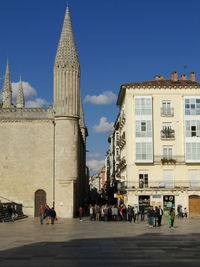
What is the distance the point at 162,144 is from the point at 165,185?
4.34 m

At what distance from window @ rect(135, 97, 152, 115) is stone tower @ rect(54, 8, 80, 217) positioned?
823 cm

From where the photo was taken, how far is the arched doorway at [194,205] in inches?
1828

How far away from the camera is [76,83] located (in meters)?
42.8

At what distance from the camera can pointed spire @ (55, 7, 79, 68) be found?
42.4 m

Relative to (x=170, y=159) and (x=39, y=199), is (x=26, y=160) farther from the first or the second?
(x=170, y=159)

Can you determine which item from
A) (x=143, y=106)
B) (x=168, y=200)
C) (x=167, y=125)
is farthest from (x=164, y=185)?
(x=143, y=106)

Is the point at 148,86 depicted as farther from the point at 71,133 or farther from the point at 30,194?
the point at 30,194

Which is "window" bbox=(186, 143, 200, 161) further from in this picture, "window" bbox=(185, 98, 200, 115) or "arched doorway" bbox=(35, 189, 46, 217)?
"arched doorway" bbox=(35, 189, 46, 217)

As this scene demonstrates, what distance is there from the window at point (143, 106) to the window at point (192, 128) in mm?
4271

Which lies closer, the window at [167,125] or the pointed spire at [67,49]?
the pointed spire at [67,49]

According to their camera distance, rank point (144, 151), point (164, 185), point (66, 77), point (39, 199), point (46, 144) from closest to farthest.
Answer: point (39, 199) < point (66, 77) < point (46, 144) < point (164, 185) < point (144, 151)

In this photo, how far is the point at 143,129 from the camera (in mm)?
48281

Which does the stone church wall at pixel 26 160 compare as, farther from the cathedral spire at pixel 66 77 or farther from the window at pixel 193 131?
the window at pixel 193 131

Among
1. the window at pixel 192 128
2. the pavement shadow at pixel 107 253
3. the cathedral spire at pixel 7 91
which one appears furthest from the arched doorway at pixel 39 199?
the cathedral spire at pixel 7 91
